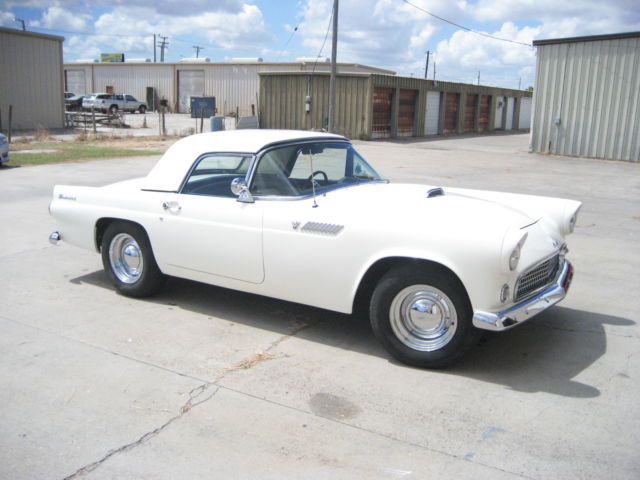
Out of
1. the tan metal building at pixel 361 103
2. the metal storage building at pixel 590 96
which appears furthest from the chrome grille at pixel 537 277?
the tan metal building at pixel 361 103

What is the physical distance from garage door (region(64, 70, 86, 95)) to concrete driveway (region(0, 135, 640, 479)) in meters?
54.2

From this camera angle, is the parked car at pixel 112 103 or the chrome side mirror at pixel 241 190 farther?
the parked car at pixel 112 103

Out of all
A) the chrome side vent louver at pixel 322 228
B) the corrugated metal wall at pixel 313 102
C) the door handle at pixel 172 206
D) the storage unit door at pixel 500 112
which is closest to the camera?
the chrome side vent louver at pixel 322 228

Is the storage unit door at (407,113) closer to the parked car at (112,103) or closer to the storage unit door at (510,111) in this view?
the storage unit door at (510,111)

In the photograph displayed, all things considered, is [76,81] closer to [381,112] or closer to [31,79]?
[31,79]

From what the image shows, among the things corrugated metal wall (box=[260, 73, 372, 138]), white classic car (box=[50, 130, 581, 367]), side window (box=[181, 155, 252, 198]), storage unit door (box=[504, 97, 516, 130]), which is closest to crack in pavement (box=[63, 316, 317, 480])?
white classic car (box=[50, 130, 581, 367])

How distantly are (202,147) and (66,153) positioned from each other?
49.1ft

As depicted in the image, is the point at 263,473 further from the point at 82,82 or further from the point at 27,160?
the point at 82,82

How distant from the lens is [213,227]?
4902 mm

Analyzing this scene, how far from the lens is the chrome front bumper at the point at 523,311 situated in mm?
3787

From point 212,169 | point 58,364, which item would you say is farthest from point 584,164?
point 58,364

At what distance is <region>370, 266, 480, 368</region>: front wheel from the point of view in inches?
156

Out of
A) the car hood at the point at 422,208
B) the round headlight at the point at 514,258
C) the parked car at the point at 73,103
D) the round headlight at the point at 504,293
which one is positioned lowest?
the round headlight at the point at 504,293

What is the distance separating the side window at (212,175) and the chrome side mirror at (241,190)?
11.3 inches
